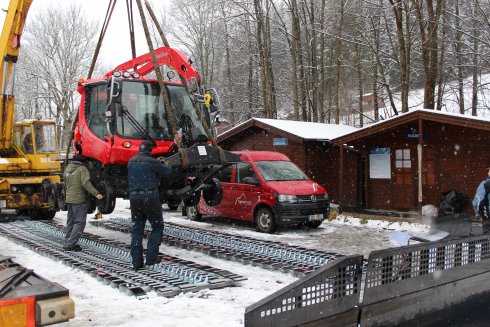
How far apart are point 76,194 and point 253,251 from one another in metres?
3.45

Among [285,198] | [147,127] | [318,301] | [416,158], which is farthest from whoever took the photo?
[416,158]

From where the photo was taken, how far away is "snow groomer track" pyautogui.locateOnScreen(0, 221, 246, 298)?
652 cm

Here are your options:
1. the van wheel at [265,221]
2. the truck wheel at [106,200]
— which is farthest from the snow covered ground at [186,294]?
the truck wheel at [106,200]

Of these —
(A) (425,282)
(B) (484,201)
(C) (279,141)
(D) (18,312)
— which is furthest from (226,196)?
(D) (18,312)

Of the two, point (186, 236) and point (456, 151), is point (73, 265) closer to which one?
point (186, 236)

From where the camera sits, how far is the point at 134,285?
653 cm

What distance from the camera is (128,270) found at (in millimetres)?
7484

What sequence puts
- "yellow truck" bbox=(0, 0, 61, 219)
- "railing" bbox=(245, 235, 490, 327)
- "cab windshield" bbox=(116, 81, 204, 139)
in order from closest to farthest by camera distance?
"railing" bbox=(245, 235, 490, 327) → "cab windshield" bbox=(116, 81, 204, 139) → "yellow truck" bbox=(0, 0, 61, 219)

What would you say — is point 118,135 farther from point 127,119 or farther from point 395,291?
point 395,291

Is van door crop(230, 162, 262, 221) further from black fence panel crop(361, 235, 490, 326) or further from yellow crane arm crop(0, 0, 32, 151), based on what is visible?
black fence panel crop(361, 235, 490, 326)

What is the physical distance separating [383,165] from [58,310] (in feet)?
48.1

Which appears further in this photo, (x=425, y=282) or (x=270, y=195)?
(x=270, y=195)

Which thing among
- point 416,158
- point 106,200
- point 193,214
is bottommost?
point 193,214

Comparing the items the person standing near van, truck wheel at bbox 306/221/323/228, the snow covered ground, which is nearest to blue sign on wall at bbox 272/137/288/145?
truck wheel at bbox 306/221/323/228
